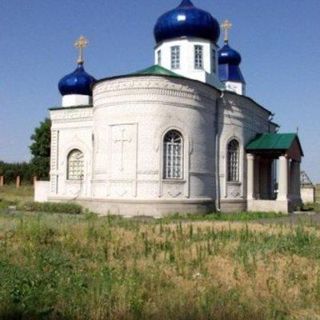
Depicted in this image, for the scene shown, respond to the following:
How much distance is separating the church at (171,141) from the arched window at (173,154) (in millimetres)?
42

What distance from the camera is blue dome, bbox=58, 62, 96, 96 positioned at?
27891mm

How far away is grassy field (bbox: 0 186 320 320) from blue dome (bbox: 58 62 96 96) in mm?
17320

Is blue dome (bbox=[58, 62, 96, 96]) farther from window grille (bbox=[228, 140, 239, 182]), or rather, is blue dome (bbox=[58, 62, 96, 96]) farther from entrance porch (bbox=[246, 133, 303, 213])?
entrance porch (bbox=[246, 133, 303, 213])

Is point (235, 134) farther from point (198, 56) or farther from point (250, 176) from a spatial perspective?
point (198, 56)

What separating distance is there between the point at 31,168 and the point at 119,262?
41.0m

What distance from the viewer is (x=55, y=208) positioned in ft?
74.0

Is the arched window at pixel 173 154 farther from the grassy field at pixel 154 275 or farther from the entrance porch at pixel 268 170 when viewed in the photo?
the grassy field at pixel 154 275

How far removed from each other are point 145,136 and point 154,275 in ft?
43.8

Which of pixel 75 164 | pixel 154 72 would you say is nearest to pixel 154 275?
pixel 154 72

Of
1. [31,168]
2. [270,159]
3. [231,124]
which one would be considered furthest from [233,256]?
[31,168]

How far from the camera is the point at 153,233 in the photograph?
12.2m

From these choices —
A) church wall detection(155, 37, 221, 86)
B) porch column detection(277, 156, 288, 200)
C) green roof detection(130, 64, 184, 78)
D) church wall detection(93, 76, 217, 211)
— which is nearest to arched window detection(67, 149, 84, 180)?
church wall detection(93, 76, 217, 211)

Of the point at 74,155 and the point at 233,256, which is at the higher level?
the point at 74,155

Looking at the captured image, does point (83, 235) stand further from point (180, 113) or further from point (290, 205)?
point (290, 205)
